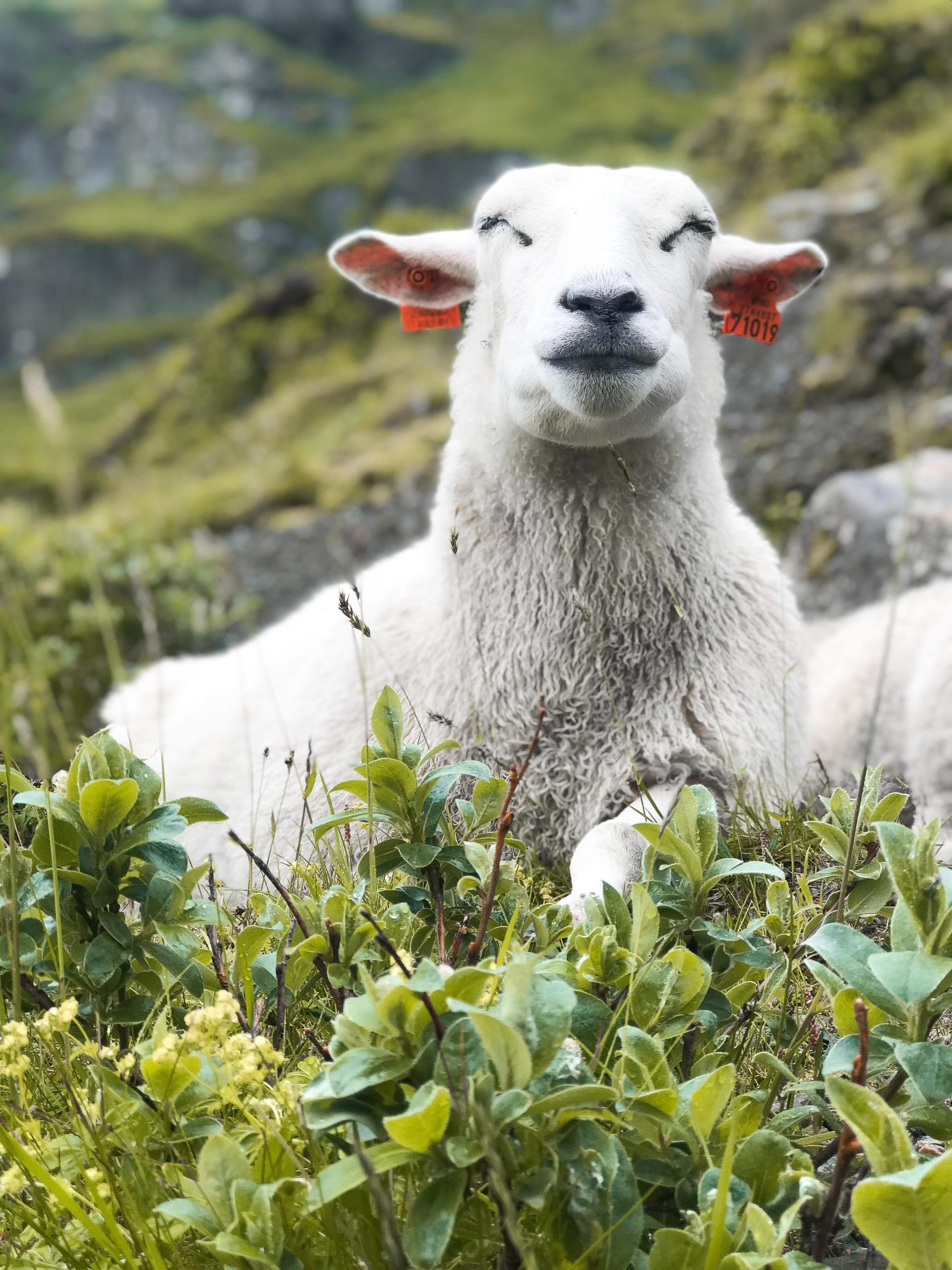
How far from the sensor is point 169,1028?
1582 mm

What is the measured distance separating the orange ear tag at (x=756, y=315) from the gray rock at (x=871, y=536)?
2.45 m

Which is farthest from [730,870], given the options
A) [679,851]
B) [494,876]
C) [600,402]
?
[600,402]

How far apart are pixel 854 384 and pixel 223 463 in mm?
8863

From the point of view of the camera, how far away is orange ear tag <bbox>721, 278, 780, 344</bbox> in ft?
10.9

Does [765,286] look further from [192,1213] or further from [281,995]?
[192,1213]

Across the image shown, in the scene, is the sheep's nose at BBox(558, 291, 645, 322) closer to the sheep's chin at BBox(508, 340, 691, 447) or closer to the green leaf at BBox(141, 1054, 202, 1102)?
the sheep's chin at BBox(508, 340, 691, 447)

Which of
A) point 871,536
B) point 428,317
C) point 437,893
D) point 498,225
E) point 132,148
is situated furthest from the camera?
point 132,148

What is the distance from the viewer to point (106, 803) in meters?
1.42

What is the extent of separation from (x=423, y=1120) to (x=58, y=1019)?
0.44m

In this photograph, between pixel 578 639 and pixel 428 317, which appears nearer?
pixel 578 639

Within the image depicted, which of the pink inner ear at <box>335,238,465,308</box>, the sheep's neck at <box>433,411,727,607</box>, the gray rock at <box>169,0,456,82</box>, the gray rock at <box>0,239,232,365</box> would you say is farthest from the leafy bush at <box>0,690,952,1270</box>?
the gray rock at <box>169,0,456,82</box>

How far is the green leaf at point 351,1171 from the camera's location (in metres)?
1.04

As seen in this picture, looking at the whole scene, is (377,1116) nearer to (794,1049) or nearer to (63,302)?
(794,1049)

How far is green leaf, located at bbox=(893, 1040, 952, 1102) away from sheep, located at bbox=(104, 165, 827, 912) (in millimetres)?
1156
